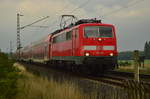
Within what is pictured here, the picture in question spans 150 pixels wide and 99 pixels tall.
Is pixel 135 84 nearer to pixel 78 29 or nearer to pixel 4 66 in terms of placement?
pixel 4 66

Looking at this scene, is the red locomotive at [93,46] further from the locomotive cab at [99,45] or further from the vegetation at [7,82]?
the vegetation at [7,82]

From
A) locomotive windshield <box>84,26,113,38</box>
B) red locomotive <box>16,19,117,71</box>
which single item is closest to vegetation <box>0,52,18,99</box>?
red locomotive <box>16,19,117,71</box>

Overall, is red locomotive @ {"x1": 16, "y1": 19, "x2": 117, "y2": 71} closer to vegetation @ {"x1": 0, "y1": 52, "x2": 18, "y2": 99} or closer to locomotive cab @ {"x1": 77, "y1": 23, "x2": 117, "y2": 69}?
locomotive cab @ {"x1": 77, "y1": 23, "x2": 117, "y2": 69}

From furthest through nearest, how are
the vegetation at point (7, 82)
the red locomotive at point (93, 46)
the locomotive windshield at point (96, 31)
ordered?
the locomotive windshield at point (96, 31) < the red locomotive at point (93, 46) < the vegetation at point (7, 82)

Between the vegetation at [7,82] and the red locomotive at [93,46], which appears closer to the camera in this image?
the vegetation at [7,82]

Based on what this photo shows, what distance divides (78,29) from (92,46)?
1.29 metres

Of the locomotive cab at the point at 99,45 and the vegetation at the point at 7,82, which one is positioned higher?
the locomotive cab at the point at 99,45

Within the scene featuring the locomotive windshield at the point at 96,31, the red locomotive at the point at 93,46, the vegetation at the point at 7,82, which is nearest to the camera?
the vegetation at the point at 7,82

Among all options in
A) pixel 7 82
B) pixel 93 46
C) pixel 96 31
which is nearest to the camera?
pixel 7 82

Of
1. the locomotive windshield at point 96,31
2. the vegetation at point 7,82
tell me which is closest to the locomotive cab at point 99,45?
the locomotive windshield at point 96,31

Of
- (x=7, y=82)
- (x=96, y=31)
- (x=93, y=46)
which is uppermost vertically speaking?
(x=96, y=31)

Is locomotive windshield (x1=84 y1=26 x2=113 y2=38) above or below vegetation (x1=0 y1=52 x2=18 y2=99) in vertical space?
above

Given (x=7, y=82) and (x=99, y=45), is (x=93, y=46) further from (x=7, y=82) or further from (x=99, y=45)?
(x=7, y=82)

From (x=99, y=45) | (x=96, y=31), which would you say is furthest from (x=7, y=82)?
(x=96, y=31)
